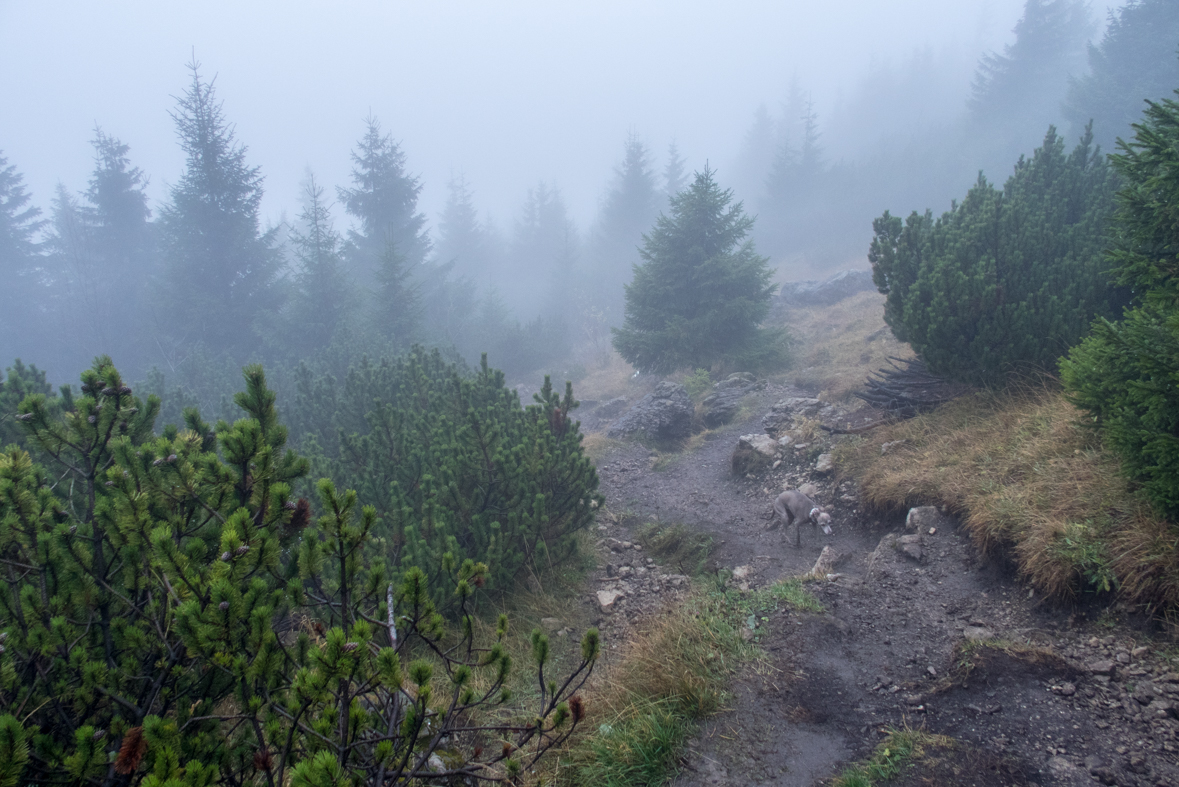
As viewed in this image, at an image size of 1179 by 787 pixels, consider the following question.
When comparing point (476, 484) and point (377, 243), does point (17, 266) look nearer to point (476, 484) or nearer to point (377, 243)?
point (377, 243)

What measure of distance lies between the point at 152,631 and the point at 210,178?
70.5 ft

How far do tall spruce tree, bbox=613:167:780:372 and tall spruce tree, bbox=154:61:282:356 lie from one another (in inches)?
507

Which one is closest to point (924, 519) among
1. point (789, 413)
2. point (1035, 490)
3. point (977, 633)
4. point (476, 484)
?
point (1035, 490)

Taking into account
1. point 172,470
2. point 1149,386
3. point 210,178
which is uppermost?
point 210,178

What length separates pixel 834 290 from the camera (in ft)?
71.1

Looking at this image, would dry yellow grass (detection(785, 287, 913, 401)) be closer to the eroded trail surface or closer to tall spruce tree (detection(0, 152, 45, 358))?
the eroded trail surface

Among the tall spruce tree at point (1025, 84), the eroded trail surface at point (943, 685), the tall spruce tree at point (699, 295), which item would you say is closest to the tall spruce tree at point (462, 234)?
the tall spruce tree at point (699, 295)

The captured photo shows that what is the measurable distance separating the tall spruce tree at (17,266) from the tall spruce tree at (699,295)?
2365 centimetres

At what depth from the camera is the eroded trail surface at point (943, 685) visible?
260cm

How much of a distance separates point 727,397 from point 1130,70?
25179 mm

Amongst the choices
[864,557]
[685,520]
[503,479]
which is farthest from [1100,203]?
[503,479]

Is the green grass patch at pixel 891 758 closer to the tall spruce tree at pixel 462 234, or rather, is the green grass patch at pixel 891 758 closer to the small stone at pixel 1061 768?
the small stone at pixel 1061 768

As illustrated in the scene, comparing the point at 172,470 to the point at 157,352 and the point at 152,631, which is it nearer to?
the point at 152,631

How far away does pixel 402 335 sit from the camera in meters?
18.5
